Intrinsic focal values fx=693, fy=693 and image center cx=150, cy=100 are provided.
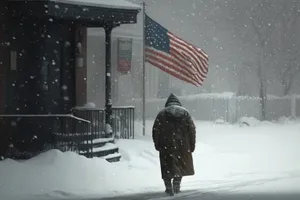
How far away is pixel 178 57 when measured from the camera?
23953 millimetres

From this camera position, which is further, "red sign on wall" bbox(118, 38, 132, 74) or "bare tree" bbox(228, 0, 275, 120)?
"bare tree" bbox(228, 0, 275, 120)

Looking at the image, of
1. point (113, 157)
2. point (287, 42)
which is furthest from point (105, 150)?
point (287, 42)

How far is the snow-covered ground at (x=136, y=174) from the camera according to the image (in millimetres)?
14555

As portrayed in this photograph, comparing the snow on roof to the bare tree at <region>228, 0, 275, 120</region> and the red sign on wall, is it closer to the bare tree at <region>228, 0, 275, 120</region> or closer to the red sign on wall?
the red sign on wall

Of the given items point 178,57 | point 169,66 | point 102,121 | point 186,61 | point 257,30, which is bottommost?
point 102,121

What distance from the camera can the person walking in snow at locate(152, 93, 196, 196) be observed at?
13.4 metres

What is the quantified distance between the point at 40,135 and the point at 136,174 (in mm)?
3101

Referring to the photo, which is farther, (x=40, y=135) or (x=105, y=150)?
(x=105, y=150)

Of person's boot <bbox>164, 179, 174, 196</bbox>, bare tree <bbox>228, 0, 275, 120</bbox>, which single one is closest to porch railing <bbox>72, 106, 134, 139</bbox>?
person's boot <bbox>164, 179, 174, 196</bbox>

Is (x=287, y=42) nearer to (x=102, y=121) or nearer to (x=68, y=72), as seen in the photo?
(x=68, y=72)

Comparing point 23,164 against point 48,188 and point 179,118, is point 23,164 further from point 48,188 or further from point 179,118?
point 179,118

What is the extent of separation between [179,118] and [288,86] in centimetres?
3244

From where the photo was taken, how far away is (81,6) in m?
18.8

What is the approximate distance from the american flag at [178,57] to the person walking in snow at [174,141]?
394 inches
